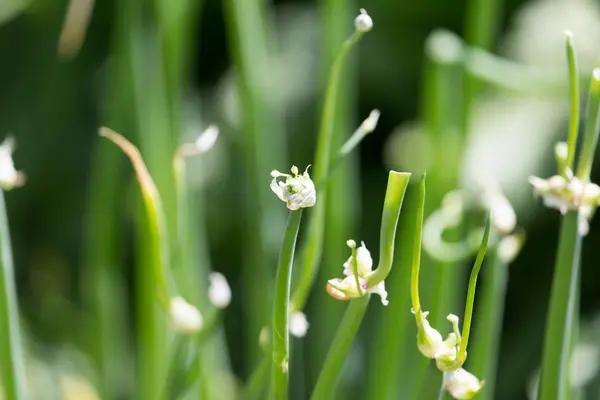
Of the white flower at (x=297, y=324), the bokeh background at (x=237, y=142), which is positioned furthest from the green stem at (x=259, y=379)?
the bokeh background at (x=237, y=142)

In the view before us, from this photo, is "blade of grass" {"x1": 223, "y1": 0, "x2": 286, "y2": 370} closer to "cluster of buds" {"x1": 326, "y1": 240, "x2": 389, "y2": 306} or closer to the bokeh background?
the bokeh background

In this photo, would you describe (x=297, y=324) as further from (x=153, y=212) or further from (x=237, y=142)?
(x=237, y=142)

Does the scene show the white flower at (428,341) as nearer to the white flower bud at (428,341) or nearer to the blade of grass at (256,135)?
the white flower bud at (428,341)

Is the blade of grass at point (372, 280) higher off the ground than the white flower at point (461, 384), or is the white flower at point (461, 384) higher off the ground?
the blade of grass at point (372, 280)

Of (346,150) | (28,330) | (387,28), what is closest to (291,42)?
(387,28)

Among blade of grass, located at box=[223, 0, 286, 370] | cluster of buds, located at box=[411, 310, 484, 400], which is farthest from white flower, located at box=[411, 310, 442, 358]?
blade of grass, located at box=[223, 0, 286, 370]

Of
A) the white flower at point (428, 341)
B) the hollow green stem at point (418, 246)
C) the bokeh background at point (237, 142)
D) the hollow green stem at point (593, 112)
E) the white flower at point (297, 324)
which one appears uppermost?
the hollow green stem at point (593, 112)
